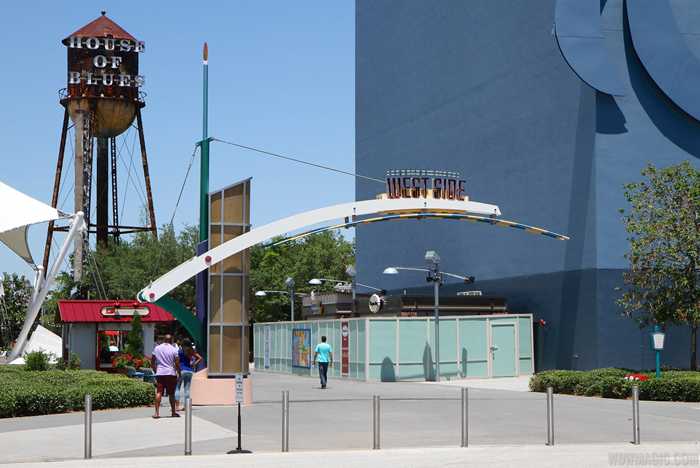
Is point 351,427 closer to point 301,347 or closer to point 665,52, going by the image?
point 665,52

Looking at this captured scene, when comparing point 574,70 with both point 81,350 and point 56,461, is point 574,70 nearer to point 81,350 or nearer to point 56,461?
point 81,350

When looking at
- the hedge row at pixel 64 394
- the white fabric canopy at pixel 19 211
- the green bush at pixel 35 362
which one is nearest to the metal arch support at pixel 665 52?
the white fabric canopy at pixel 19 211

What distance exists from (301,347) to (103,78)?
27287 mm

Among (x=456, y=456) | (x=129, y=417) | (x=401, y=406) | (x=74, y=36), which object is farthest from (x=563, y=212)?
(x=74, y=36)

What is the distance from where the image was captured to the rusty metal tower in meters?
66.7

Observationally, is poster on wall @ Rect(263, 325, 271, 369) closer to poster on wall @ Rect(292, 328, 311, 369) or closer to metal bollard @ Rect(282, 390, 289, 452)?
poster on wall @ Rect(292, 328, 311, 369)

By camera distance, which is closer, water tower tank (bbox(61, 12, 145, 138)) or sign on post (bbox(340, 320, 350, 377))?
sign on post (bbox(340, 320, 350, 377))

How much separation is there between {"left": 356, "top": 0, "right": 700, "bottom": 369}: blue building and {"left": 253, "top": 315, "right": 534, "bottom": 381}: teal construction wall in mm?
1181

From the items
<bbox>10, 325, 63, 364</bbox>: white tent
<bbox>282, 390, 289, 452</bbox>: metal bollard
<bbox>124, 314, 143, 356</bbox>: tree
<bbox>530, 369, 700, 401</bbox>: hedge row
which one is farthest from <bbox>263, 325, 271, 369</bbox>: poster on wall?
<bbox>282, 390, 289, 452</bbox>: metal bollard

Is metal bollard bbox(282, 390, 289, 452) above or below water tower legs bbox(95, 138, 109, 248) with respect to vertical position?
below

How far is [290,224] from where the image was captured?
2778 cm

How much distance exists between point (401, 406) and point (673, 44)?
2162 centimetres

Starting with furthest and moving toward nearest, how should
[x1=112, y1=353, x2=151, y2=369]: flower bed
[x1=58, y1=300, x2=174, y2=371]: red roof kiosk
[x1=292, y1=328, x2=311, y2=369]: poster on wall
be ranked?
[x1=292, y1=328, x2=311, y2=369]: poster on wall, [x1=58, y1=300, x2=174, y2=371]: red roof kiosk, [x1=112, y1=353, x2=151, y2=369]: flower bed

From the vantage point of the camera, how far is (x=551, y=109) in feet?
143
